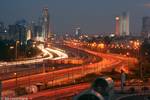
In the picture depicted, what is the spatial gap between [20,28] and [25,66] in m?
73.9

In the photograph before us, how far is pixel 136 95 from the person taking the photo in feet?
87.7

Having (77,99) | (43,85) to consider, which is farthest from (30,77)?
(77,99)

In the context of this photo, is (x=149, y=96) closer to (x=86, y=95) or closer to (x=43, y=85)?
(x=86, y=95)

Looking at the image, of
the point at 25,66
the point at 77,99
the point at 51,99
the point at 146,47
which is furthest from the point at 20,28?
the point at 77,99

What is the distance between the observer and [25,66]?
53.3 metres

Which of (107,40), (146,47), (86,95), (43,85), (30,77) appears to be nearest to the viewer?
(86,95)

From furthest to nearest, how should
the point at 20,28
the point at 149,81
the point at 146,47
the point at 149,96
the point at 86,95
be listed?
the point at 20,28
the point at 146,47
the point at 149,81
the point at 149,96
the point at 86,95

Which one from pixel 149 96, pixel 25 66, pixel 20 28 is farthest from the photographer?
pixel 20 28

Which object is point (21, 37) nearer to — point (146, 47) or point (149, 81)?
point (146, 47)

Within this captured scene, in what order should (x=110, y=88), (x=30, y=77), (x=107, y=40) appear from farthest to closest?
(x=107, y=40)
(x=30, y=77)
(x=110, y=88)

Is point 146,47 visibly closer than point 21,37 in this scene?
Yes

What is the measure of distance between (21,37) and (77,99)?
10027 cm

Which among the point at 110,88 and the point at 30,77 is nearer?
the point at 110,88

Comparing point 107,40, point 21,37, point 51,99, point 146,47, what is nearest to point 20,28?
point 21,37
